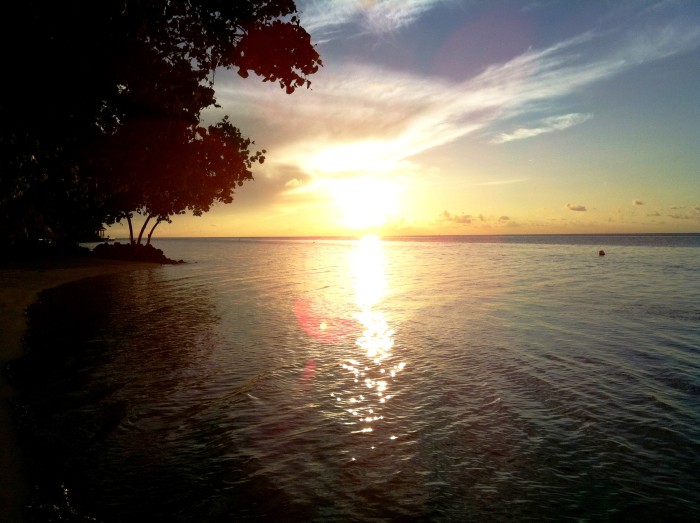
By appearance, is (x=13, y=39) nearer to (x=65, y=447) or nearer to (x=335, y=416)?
(x=65, y=447)

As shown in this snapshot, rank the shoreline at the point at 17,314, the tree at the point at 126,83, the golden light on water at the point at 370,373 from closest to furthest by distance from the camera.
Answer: the shoreline at the point at 17,314, the golden light on water at the point at 370,373, the tree at the point at 126,83

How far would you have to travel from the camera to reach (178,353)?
1273cm

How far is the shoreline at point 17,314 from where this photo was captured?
536 centimetres

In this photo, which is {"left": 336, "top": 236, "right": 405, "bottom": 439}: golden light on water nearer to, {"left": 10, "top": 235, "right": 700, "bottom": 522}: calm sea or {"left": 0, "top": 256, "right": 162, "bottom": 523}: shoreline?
{"left": 10, "top": 235, "right": 700, "bottom": 522}: calm sea

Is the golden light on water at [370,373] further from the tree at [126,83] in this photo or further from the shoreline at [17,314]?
the tree at [126,83]

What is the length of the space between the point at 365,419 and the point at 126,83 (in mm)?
12248

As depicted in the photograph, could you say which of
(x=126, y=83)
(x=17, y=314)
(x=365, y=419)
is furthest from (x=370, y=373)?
(x=17, y=314)

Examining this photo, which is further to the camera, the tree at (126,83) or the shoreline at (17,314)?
the tree at (126,83)

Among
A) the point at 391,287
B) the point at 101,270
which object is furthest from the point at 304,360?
the point at 101,270

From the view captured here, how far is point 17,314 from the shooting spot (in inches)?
715

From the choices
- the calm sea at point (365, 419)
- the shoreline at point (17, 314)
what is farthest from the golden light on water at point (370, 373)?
the shoreline at point (17, 314)

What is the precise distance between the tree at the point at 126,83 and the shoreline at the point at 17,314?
5540mm

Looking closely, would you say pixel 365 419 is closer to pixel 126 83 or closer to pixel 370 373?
pixel 370 373

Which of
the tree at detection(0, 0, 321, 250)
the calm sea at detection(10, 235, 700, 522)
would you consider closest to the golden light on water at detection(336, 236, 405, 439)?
the calm sea at detection(10, 235, 700, 522)
